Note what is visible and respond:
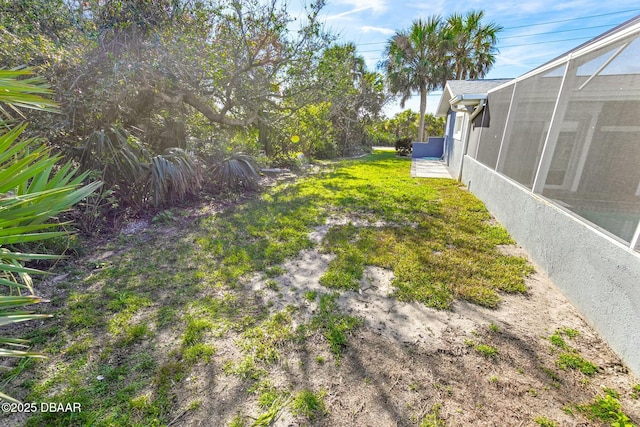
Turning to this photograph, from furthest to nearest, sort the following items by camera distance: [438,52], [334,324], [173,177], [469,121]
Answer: [438,52], [469,121], [173,177], [334,324]

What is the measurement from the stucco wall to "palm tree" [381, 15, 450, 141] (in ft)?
54.9

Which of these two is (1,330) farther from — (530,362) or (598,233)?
(598,233)

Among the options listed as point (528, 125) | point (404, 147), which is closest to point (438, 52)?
point (404, 147)

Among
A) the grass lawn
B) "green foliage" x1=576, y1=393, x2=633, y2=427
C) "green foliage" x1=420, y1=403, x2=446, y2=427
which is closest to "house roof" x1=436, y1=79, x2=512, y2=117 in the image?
the grass lawn

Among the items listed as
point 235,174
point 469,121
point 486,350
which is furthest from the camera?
point 469,121

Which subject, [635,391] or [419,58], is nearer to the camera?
[635,391]

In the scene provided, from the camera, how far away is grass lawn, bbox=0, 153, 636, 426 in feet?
5.51

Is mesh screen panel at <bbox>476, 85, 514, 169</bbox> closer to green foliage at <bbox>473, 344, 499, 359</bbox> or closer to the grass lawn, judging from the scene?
the grass lawn

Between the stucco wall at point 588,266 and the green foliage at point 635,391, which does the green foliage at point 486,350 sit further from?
the stucco wall at point 588,266

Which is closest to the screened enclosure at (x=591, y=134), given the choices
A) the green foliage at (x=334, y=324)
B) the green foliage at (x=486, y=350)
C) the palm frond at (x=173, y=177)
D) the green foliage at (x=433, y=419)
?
the green foliage at (x=486, y=350)

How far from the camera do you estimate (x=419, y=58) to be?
1756cm

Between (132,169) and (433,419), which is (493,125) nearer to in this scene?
(433,419)

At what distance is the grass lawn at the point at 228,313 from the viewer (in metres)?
1.68

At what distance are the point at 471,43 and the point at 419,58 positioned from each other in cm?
308
